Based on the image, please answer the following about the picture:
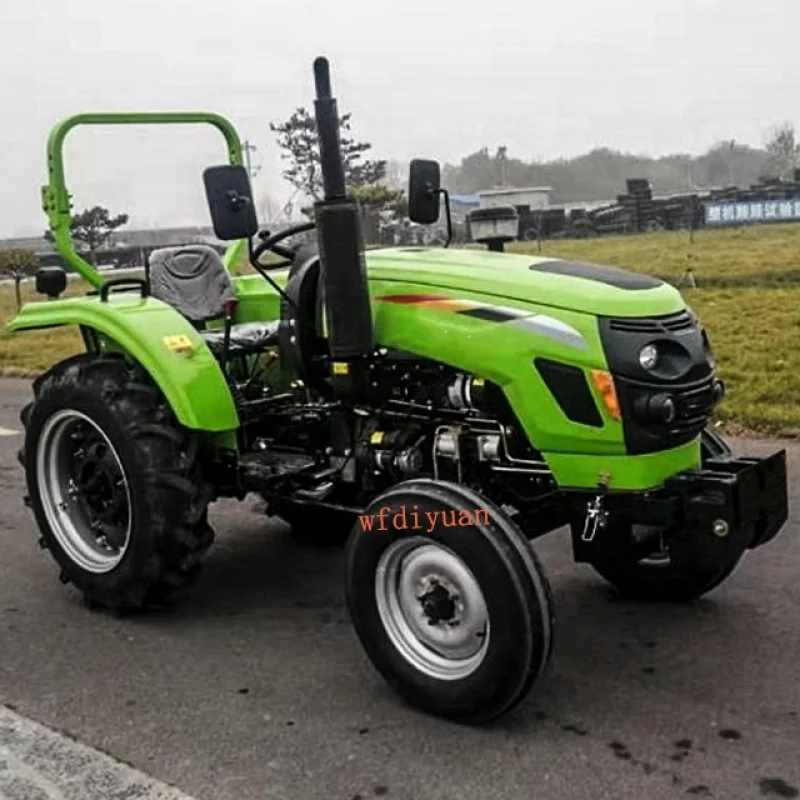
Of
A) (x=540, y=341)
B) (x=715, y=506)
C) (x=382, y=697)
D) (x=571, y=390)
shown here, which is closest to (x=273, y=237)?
(x=540, y=341)

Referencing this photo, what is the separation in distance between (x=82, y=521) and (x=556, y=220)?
2813 cm

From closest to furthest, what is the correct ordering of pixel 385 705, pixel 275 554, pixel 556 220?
1. pixel 385 705
2. pixel 275 554
3. pixel 556 220

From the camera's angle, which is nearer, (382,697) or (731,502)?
(731,502)

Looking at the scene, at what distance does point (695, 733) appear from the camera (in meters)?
3.39

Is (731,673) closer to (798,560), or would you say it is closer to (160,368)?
(798,560)

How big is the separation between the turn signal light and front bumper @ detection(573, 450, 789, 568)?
286 mm

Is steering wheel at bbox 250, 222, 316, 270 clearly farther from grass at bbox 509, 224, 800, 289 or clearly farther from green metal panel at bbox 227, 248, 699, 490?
grass at bbox 509, 224, 800, 289

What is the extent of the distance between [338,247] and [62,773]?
1815 millimetres

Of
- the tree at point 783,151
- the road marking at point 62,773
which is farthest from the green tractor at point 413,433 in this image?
the tree at point 783,151

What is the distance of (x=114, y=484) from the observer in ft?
15.4

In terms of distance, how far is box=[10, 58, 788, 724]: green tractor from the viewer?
11.6 ft

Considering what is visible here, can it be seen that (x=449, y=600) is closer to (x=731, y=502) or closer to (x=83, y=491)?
(x=731, y=502)

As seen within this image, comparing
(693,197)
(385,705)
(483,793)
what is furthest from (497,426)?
(693,197)

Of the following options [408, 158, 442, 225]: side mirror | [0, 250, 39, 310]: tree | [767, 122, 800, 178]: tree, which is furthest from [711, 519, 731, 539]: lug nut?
[767, 122, 800, 178]: tree
